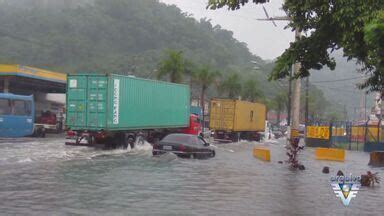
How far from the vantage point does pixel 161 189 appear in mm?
14523

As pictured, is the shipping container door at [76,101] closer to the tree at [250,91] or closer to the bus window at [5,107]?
the bus window at [5,107]

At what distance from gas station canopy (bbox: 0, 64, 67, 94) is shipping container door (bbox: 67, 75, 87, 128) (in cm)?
1693

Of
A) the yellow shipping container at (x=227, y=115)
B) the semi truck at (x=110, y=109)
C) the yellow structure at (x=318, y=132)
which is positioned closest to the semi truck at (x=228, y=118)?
the yellow shipping container at (x=227, y=115)

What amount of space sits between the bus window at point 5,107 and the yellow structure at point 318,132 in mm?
24259

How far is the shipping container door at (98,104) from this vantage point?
26.3 metres

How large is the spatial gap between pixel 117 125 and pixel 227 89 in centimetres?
5421

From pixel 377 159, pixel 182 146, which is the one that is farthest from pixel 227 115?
pixel 182 146

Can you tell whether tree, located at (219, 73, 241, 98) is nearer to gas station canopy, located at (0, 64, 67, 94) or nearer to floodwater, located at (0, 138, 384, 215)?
gas station canopy, located at (0, 64, 67, 94)

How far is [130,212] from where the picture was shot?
10.9 metres

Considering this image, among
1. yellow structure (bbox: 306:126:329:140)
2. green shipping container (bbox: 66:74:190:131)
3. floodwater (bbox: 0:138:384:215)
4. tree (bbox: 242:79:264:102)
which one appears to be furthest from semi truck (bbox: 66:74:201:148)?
tree (bbox: 242:79:264:102)

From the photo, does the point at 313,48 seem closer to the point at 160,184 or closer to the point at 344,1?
the point at 344,1

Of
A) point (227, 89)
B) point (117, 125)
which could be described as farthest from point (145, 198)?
point (227, 89)

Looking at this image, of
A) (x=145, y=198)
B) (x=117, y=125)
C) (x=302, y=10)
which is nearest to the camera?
(x=302, y=10)

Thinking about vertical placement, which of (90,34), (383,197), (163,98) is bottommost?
(383,197)
